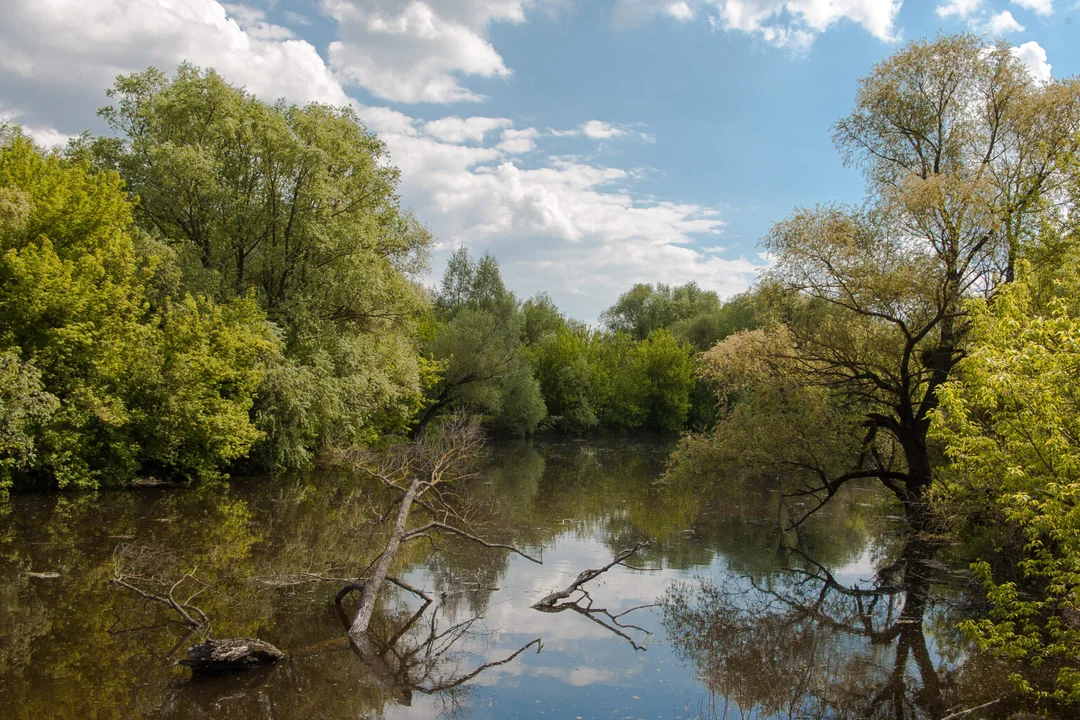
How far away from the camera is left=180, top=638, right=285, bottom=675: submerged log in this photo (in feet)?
29.3

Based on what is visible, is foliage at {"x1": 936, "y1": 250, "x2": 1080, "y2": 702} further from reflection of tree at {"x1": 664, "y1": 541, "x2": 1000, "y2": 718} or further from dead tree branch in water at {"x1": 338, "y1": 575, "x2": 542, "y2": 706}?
dead tree branch in water at {"x1": 338, "y1": 575, "x2": 542, "y2": 706}

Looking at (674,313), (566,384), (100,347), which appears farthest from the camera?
(674,313)

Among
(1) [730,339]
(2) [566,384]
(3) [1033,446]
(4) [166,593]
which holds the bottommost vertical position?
(4) [166,593]

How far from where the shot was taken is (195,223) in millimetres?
27094

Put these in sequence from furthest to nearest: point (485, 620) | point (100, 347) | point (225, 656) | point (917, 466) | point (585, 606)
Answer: point (100, 347) < point (917, 466) < point (585, 606) < point (485, 620) < point (225, 656)

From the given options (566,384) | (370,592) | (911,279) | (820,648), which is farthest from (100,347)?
(566,384)

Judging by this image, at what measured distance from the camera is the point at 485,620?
12.0m

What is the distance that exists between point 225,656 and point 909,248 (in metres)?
16.0

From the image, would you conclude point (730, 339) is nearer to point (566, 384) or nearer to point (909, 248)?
point (909, 248)

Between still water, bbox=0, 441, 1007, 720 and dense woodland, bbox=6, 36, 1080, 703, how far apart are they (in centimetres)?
162

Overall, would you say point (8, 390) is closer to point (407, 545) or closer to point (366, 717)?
point (407, 545)

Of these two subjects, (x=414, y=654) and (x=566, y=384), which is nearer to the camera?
(x=414, y=654)

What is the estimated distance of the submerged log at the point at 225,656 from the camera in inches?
352

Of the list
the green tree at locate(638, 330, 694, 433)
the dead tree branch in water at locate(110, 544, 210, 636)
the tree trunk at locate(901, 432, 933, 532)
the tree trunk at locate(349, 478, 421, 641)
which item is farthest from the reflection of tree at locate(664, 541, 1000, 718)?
the green tree at locate(638, 330, 694, 433)
